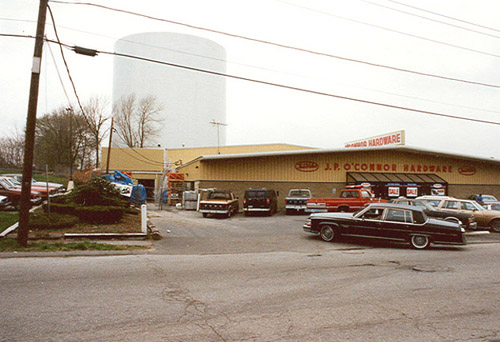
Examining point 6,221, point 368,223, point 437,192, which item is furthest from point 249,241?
point 437,192

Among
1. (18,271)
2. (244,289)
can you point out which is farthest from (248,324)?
(18,271)

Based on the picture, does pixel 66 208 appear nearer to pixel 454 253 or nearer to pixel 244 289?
pixel 244 289

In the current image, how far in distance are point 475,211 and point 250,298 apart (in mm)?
16894

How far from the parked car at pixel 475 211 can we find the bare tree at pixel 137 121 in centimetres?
6285

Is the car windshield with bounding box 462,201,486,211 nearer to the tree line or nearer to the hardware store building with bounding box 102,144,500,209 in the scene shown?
the hardware store building with bounding box 102,144,500,209

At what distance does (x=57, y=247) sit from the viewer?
11.3 meters

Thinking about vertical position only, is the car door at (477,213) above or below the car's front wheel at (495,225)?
above

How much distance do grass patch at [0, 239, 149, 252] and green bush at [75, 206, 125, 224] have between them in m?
3.28

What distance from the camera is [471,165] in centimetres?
3922

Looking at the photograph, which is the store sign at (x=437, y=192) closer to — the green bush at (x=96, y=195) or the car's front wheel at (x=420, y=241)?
the car's front wheel at (x=420, y=241)

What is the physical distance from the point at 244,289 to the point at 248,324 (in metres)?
1.84

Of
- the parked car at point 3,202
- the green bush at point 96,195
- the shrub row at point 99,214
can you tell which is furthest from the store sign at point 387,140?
the parked car at point 3,202

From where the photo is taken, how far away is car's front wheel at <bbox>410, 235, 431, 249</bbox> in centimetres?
1321

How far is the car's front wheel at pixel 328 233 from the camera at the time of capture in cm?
1445
